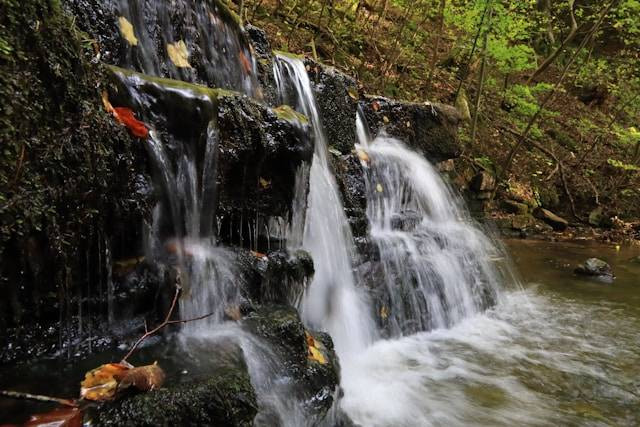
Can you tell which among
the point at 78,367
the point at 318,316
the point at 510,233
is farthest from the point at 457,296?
the point at 510,233

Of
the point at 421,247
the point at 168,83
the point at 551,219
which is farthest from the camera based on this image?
the point at 551,219

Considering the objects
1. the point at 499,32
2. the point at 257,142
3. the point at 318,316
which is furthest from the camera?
the point at 499,32

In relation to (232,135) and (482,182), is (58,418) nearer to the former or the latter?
(232,135)

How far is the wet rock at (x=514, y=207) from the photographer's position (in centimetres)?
1162

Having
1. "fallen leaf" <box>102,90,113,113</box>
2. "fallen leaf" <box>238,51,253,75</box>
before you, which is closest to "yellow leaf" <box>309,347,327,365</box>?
"fallen leaf" <box>102,90,113,113</box>

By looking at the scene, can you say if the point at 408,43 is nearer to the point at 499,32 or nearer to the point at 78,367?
the point at 499,32

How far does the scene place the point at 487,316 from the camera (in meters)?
5.83

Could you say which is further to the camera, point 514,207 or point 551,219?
point 551,219

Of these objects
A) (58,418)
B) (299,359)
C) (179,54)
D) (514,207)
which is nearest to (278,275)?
(299,359)

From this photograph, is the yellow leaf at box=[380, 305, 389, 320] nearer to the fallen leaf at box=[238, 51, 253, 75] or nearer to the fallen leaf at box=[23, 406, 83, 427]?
the fallen leaf at box=[238, 51, 253, 75]

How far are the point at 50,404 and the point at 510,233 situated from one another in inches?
423

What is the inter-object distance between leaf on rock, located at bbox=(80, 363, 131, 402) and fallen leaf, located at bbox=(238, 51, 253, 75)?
3664mm

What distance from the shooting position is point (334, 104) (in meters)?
6.25

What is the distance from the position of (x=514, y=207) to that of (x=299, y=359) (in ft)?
33.3
